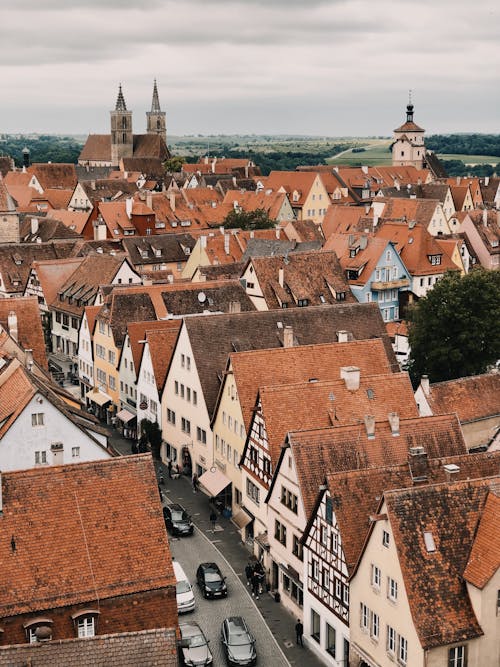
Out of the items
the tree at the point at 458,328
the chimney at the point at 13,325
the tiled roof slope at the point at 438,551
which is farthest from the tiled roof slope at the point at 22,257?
the tiled roof slope at the point at 438,551

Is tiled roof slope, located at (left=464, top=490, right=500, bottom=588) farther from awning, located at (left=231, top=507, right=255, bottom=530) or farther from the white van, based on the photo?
awning, located at (left=231, top=507, right=255, bottom=530)

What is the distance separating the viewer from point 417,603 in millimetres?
33812

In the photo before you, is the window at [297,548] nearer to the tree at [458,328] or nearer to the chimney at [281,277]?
the tree at [458,328]

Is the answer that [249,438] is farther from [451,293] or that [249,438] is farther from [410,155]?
[410,155]

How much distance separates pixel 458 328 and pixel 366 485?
32664mm

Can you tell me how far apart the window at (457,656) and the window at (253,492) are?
17.6 metres

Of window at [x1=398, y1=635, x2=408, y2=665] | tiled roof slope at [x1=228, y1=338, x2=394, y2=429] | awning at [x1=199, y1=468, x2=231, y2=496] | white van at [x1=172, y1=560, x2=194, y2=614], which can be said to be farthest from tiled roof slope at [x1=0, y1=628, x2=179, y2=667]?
awning at [x1=199, y1=468, x2=231, y2=496]

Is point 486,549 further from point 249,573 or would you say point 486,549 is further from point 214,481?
point 214,481

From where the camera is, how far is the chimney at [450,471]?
3988 cm

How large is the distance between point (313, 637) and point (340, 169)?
13835 centimetres

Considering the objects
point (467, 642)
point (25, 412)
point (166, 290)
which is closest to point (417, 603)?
point (467, 642)

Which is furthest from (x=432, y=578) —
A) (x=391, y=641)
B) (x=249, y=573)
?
(x=249, y=573)

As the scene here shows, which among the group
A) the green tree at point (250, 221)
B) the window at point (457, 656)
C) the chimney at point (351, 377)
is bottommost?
the window at point (457, 656)

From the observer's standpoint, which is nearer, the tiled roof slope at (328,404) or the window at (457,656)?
the window at (457,656)
